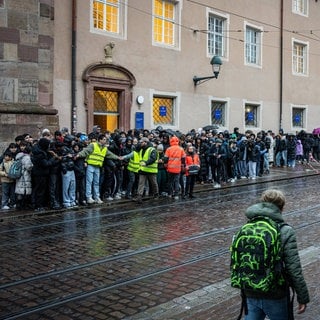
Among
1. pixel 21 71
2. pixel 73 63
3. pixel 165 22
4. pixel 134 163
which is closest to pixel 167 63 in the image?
pixel 165 22

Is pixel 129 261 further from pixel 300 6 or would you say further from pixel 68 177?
pixel 300 6

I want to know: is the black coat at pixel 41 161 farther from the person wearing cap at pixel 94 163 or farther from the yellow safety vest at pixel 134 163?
the yellow safety vest at pixel 134 163

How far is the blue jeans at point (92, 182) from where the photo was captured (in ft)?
43.9

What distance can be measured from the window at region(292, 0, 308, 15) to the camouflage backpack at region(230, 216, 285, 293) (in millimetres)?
27646

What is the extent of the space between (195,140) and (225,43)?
835cm

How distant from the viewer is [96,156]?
44.0 feet

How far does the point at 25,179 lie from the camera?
12.2 metres

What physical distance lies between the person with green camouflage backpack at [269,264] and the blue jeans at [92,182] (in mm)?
9809

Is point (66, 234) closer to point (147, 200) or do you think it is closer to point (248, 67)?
point (147, 200)

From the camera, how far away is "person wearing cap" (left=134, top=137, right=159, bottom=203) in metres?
14.2

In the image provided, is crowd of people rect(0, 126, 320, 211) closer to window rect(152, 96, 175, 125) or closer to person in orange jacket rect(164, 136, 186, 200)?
person in orange jacket rect(164, 136, 186, 200)

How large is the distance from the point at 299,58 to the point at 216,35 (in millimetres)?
8084

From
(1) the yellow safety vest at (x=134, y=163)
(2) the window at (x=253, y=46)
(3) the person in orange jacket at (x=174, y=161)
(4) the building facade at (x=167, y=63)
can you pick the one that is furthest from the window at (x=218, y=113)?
(1) the yellow safety vest at (x=134, y=163)

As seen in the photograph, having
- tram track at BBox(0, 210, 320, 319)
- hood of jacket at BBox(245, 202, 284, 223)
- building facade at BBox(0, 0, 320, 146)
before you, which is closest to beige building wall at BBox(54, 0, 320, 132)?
building facade at BBox(0, 0, 320, 146)
